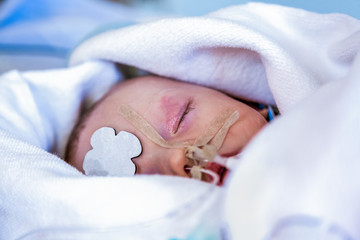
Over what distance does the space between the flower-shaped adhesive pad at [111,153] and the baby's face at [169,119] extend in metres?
0.01

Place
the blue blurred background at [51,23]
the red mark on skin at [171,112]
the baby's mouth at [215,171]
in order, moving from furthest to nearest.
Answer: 1. the blue blurred background at [51,23]
2. the red mark on skin at [171,112]
3. the baby's mouth at [215,171]

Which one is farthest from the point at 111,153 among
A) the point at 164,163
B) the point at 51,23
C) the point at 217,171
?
the point at 51,23

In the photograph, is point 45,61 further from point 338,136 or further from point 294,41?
point 338,136

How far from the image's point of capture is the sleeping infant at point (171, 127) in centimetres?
68

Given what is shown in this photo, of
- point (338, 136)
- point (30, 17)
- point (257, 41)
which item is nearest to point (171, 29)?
point (257, 41)

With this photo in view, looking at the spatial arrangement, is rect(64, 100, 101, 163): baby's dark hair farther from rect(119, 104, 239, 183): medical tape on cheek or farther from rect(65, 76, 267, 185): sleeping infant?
rect(119, 104, 239, 183): medical tape on cheek

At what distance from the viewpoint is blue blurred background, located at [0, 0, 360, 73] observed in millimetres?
1232

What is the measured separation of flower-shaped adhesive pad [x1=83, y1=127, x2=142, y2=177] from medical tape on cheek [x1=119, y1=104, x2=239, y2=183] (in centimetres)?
3

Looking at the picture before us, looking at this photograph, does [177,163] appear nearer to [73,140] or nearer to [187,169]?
[187,169]

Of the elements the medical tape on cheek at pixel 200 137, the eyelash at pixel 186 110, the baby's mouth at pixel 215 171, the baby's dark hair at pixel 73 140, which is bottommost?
the baby's dark hair at pixel 73 140

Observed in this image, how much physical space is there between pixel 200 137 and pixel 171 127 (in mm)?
63

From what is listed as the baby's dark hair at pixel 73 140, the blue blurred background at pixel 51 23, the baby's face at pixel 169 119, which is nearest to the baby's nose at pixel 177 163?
the baby's face at pixel 169 119

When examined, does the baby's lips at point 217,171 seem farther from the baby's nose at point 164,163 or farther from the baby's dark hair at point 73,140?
the baby's dark hair at point 73,140

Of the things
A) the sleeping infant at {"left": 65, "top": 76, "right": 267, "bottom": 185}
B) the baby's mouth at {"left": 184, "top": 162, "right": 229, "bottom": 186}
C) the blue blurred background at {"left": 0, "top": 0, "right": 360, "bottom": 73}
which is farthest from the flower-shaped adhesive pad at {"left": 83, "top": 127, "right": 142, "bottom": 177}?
the blue blurred background at {"left": 0, "top": 0, "right": 360, "bottom": 73}
